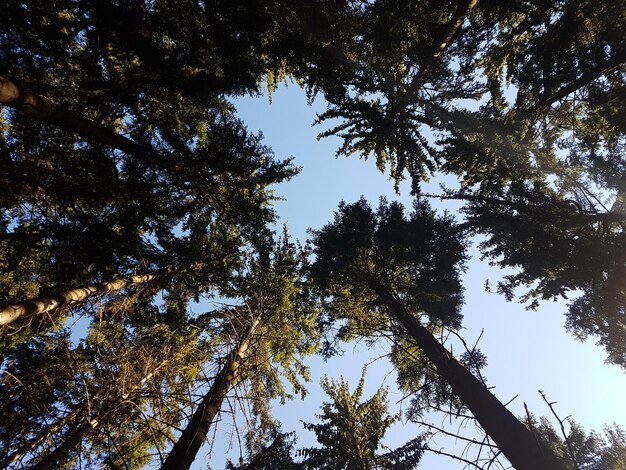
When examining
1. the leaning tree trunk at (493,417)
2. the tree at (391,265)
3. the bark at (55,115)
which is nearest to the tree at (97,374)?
the bark at (55,115)

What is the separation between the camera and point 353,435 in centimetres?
1132

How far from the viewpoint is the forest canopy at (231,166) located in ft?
19.6

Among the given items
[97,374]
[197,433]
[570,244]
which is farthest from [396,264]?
[97,374]

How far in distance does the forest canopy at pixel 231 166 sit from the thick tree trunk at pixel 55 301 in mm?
42

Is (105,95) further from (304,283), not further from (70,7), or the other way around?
(304,283)

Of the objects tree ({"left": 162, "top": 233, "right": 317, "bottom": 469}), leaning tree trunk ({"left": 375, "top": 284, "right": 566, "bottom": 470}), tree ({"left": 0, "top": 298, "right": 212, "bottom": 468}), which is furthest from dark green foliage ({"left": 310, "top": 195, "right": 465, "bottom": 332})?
tree ({"left": 0, "top": 298, "right": 212, "bottom": 468})

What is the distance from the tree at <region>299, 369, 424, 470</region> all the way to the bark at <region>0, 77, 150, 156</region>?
32.8ft

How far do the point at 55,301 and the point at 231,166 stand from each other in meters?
4.41

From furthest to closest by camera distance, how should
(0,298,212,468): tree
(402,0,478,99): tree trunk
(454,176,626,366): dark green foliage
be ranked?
(454,176,626,366): dark green foliage
(402,0,478,99): tree trunk
(0,298,212,468): tree

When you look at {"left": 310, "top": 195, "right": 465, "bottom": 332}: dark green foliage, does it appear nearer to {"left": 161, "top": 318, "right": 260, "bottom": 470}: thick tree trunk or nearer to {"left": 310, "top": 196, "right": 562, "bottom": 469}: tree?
{"left": 310, "top": 196, "right": 562, "bottom": 469}: tree

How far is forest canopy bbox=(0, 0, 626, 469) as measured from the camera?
5.98 meters

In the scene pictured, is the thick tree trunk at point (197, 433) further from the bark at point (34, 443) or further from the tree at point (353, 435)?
the tree at point (353, 435)

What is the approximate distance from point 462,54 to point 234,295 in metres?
9.22

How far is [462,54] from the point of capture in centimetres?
770
